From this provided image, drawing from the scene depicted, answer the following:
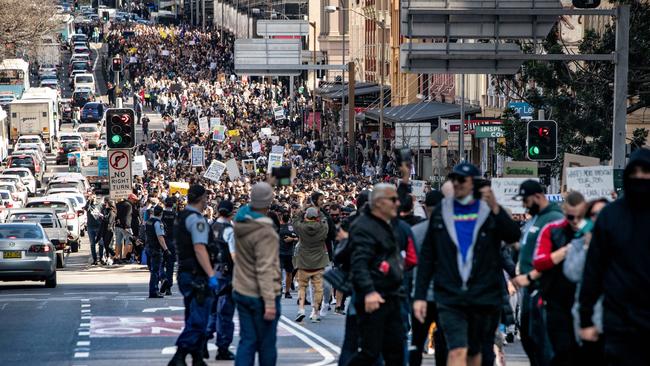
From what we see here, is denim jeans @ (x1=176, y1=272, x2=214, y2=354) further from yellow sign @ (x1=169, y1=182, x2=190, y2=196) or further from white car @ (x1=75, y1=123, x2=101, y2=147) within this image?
white car @ (x1=75, y1=123, x2=101, y2=147)

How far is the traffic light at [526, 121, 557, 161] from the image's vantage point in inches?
1183

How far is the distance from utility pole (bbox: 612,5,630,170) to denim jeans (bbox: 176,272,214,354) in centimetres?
1466

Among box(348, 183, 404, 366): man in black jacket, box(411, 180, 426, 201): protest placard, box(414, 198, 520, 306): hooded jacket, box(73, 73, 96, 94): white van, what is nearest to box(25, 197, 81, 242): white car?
box(411, 180, 426, 201): protest placard

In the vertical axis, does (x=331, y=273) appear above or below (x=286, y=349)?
above

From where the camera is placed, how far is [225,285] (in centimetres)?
1656

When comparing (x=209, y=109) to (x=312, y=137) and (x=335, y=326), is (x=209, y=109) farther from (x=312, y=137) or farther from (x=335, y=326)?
(x=335, y=326)

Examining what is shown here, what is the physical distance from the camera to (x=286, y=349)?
1812 centimetres

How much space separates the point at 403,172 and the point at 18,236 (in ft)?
55.0

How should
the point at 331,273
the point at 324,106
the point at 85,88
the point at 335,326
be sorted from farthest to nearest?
the point at 85,88
the point at 324,106
the point at 335,326
the point at 331,273

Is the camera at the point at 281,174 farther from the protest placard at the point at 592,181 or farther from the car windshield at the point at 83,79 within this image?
the car windshield at the point at 83,79

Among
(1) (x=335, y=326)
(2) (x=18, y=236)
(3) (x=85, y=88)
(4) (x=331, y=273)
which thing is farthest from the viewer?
(3) (x=85, y=88)

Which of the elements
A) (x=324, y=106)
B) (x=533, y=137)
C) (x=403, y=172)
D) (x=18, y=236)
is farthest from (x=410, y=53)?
(x=324, y=106)

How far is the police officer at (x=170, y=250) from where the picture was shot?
2534 cm

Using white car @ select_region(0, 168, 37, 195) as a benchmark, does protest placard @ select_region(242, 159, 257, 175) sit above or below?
above
